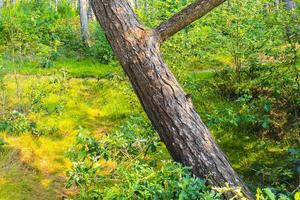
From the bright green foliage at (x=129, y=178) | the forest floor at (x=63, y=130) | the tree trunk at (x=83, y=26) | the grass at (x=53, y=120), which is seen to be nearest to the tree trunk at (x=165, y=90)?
the bright green foliage at (x=129, y=178)

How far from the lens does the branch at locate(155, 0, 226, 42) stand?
4.26m

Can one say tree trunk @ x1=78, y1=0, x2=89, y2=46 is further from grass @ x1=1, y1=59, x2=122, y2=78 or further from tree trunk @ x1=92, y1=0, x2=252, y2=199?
tree trunk @ x1=92, y1=0, x2=252, y2=199

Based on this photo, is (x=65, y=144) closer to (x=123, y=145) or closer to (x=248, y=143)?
(x=248, y=143)

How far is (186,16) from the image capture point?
4.32 metres

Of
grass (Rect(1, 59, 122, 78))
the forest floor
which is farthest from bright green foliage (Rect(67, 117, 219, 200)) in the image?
grass (Rect(1, 59, 122, 78))

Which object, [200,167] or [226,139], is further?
[226,139]

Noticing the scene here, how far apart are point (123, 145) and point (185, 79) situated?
4192 mm

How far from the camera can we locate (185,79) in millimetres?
7984

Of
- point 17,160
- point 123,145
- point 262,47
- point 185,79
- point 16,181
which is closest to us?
point 123,145

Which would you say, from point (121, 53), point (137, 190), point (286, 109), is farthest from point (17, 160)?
point (286, 109)

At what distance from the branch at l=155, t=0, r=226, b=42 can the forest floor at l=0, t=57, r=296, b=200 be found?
1.28 metres

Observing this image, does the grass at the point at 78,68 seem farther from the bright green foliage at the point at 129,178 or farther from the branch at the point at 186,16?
the bright green foliage at the point at 129,178

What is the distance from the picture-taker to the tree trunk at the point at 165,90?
13.1ft

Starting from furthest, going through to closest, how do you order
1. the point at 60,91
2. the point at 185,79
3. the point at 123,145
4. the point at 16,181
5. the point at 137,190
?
the point at 60,91, the point at 185,79, the point at 16,181, the point at 123,145, the point at 137,190
